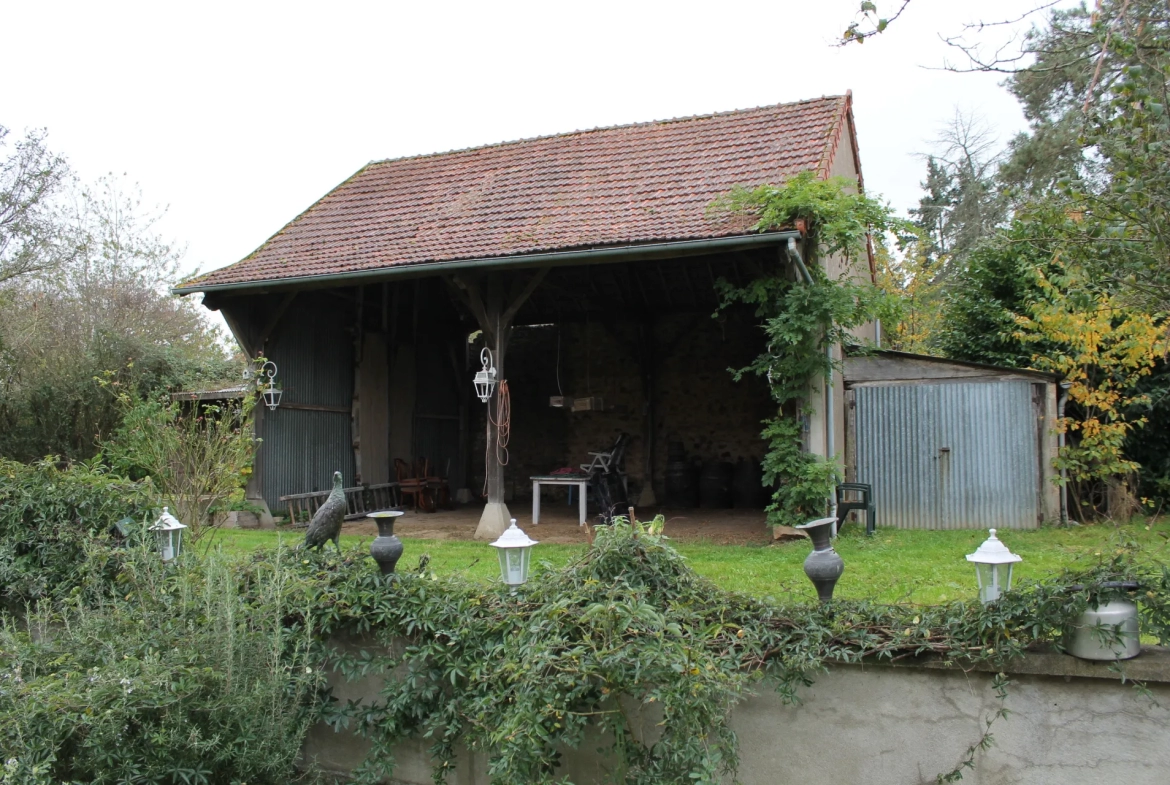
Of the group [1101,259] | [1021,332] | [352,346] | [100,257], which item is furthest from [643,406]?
[100,257]

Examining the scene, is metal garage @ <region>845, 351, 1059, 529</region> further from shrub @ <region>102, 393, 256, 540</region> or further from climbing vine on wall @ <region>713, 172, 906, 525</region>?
shrub @ <region>102, 393, 256, 540</region>

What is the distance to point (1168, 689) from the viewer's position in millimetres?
2775

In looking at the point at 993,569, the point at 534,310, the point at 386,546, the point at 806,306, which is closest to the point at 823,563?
the point at 993,569

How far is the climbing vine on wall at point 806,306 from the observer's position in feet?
23.7

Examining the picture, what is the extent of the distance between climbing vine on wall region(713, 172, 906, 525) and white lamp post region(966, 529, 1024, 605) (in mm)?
4379

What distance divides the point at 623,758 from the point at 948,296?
992 cm

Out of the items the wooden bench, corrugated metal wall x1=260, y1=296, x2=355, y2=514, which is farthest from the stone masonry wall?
corrugated metal wall x1=260, y1=296, x2=355, y2=514

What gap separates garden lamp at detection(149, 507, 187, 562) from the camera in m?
4.34

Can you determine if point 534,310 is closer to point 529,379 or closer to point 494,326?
point 529,379

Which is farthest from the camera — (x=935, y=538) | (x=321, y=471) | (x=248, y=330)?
(x=321, y=471)

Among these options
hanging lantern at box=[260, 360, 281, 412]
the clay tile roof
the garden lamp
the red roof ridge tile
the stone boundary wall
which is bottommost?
the stone boundary wall

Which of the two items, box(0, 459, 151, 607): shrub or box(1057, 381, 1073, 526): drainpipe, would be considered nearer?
box(0, 459, 151, 607): shrub

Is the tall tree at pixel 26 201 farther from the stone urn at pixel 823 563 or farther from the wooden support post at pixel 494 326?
the stone urn at pixel 823 563

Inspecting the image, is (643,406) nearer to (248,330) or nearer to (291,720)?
(248,330)
